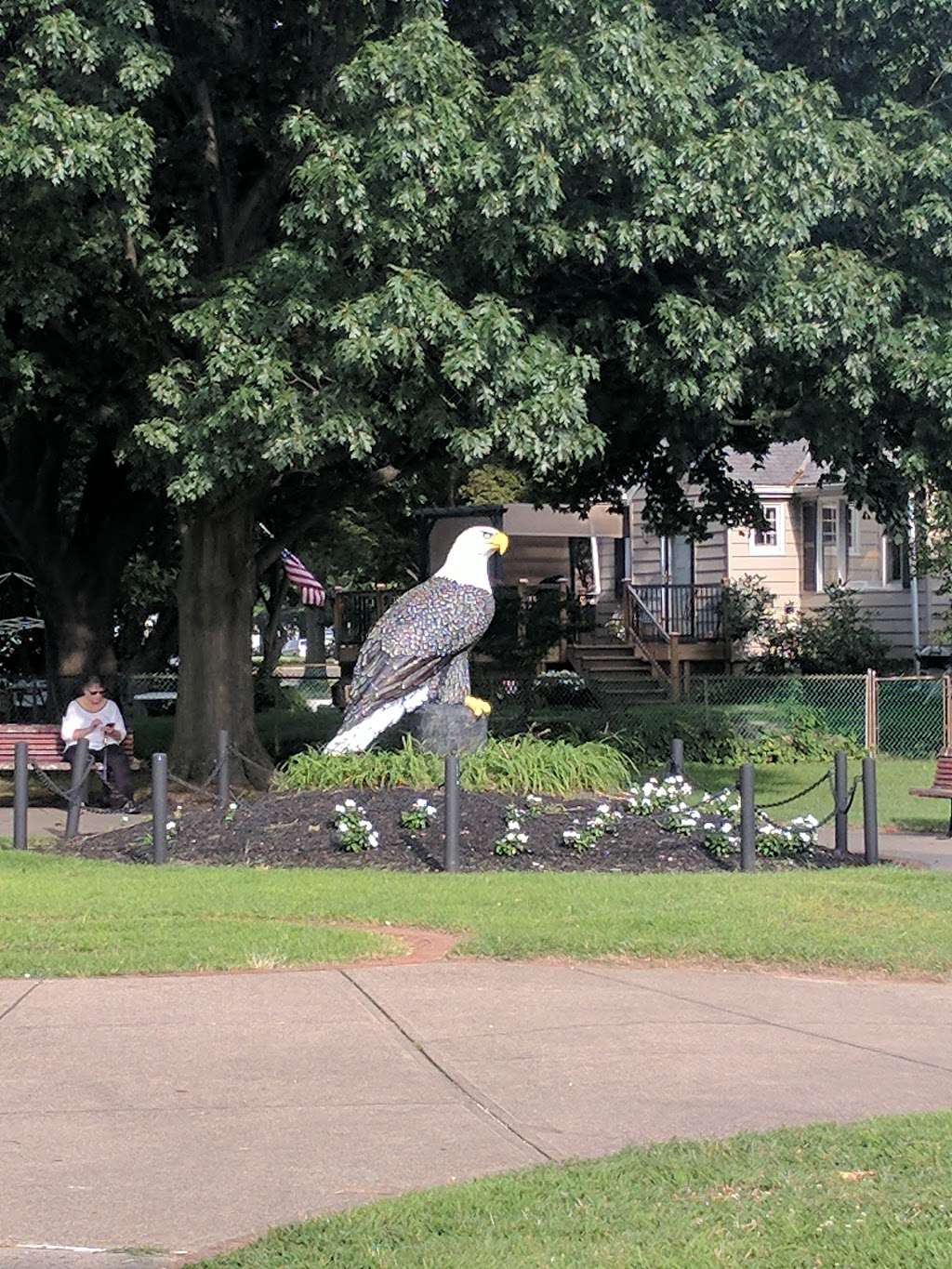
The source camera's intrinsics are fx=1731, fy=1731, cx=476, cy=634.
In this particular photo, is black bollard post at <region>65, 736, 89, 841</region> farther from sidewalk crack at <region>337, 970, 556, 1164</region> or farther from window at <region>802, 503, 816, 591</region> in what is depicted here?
window at <region>802, 503, 816, 591</region>

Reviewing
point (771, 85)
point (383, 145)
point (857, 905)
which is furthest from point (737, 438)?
point (857, 905)

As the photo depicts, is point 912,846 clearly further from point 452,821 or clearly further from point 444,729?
point 452,821

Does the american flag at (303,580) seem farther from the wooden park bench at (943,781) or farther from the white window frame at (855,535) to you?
the wooden park bench at (943,781)

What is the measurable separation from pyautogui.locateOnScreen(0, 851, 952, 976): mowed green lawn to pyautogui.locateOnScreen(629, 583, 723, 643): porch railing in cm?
2178

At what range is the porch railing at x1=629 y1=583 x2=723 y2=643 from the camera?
34625 millimetres

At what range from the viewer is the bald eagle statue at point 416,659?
49.0 feet

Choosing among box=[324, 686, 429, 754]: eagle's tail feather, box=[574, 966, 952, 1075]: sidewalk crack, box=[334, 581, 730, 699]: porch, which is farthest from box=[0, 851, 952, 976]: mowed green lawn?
box=[334, 581, 730, 699]: porch

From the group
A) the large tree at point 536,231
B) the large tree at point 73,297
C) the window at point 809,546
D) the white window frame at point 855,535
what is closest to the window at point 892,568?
the white window frame at point 855,535

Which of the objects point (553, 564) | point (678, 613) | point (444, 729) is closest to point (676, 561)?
point (678, 613)

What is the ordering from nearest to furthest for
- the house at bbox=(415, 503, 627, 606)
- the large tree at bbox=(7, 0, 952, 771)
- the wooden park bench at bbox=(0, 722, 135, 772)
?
the large tree at bbox=(7, 0, 952, 771) < the wooden park bench at bbox=(0, 722, 135, 772) < the house at bbox=(415, 503, 627, 606)

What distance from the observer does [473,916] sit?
34.7 feet

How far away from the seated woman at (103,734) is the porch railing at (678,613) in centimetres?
1703

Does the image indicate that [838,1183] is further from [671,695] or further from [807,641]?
[807,641]

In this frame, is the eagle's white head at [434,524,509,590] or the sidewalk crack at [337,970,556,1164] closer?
the sidewalk crack at [337,970,556,1164]
